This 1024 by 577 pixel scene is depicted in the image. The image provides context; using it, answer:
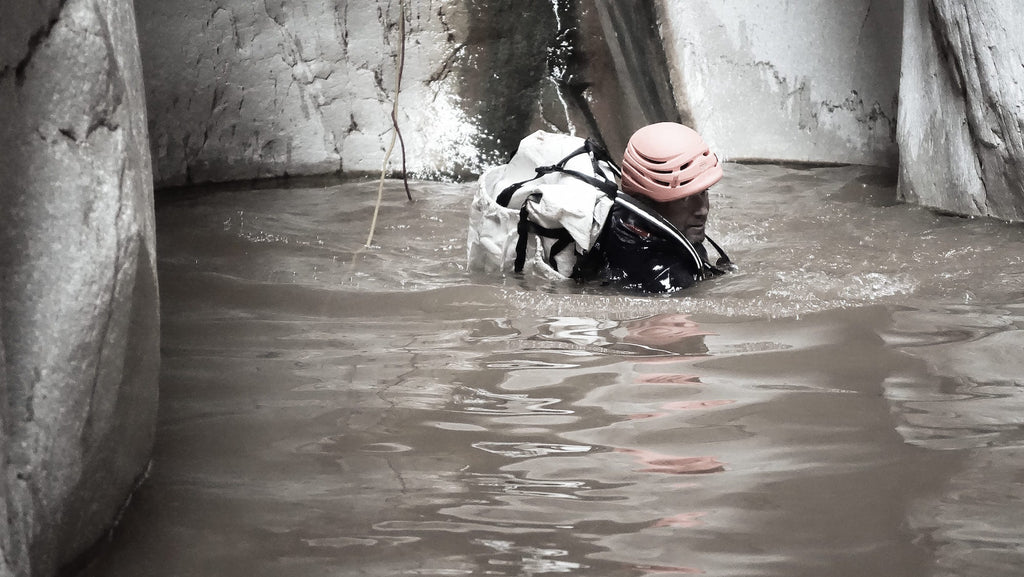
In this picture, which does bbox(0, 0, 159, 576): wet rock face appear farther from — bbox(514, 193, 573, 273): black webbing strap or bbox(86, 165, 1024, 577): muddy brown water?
bbox(514, 193, 573, 273): black webbing strap

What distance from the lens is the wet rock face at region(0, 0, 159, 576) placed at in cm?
181

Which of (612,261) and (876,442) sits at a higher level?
(612,261)

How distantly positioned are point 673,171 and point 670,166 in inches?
0.9

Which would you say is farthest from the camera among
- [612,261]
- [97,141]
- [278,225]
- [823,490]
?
[278,225]

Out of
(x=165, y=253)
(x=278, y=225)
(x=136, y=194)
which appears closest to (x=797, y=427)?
(x=136, y=194)

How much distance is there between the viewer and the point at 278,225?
5.41m

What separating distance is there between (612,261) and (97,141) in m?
2.14

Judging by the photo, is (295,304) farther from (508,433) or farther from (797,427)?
(797,427)

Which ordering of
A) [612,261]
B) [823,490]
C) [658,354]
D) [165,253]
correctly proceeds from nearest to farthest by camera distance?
[823,490], [658,354], [612,261], [165,253]

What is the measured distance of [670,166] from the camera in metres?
3.67

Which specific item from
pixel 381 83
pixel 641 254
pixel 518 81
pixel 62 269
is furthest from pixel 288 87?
pixel 62 269

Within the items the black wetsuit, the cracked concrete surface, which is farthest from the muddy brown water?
the cracked concrete surface

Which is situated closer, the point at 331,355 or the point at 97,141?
the point at 97,141

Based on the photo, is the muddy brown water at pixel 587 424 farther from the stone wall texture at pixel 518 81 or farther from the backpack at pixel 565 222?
the stone wall texture at pixel 518 81
